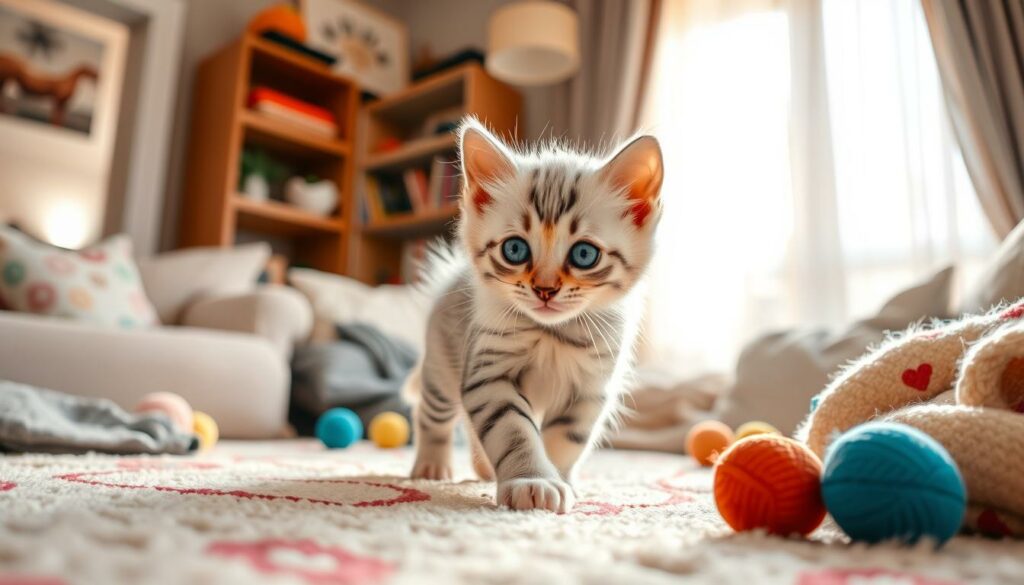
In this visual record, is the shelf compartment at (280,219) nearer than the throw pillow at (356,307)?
No

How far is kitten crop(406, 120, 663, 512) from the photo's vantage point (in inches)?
35.2

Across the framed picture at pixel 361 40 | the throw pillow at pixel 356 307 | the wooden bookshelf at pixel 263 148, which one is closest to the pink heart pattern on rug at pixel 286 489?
the throw pillow at pixel 356 307

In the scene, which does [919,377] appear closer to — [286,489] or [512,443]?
[512,443]

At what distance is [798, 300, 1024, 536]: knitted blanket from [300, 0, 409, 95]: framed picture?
11.1 feet

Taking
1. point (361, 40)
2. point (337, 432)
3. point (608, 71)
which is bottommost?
point (337, 432)

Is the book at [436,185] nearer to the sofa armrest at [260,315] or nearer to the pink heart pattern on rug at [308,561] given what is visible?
the sofa armrest at [260,315]

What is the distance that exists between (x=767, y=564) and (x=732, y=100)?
2.56 m

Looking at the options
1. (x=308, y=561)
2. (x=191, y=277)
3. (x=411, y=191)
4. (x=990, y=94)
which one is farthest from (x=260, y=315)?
(x=990, y=94)

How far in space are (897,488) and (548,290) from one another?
1.50 ft

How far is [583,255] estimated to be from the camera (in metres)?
0.91

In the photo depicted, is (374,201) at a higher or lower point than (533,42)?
lower

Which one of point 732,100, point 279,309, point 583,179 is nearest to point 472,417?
point 583,179

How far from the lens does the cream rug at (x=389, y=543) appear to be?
44 cm

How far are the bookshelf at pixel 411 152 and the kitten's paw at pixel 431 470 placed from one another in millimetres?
2174
